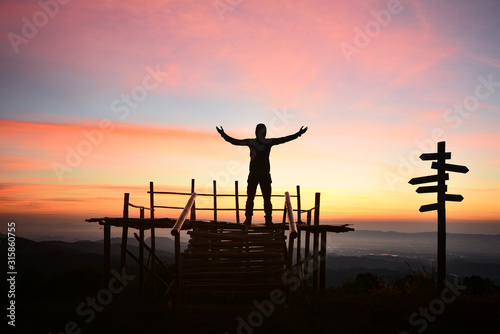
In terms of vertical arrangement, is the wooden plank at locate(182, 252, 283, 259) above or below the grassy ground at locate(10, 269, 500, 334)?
above

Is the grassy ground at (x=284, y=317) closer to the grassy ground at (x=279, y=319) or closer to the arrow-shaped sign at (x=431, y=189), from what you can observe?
the grassy ground at (x=279, y=319)

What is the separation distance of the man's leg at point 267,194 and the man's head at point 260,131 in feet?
3.90

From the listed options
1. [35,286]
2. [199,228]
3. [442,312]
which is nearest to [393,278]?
[442,312]

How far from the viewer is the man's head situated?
39.7 feet

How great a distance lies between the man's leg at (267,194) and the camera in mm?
12164

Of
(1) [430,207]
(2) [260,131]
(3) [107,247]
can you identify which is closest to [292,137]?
(2) [260,131]

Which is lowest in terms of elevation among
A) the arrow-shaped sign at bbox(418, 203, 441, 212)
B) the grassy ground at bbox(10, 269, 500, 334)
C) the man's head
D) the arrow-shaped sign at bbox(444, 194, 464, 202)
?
the grassy ground at bbox(10, 269, 500, 334)

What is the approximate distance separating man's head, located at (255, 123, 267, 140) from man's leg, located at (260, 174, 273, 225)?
46.8 inches

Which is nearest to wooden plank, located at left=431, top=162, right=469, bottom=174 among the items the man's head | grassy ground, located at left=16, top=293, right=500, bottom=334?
grassy ground, located at left=16, top=293, right=500, bottom=334

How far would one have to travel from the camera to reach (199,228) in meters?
13.5

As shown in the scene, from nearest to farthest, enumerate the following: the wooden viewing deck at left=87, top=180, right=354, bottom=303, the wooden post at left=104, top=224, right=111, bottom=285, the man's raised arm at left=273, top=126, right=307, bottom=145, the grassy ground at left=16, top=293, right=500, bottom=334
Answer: the grassy ground at left=16, top=293, right=500, bottom=334 → the wooden viewing deck at left=87, top=180, right=354, bottom=303 → the man's raised arm at left=273, top=126, right=307, bottom=145 → the wooden post at left=104, top=224, right=111, bottom=285

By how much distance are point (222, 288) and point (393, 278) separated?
9658 millimetres

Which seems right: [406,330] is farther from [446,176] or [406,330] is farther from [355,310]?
[446,176]

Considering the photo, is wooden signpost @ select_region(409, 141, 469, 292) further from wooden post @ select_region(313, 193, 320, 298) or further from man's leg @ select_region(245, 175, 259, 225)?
man's leg @ select_region(245, 175, 259, 225)
